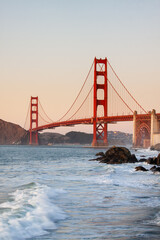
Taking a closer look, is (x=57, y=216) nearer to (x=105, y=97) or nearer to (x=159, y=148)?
(x=159, y=148)

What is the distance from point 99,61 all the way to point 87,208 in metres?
72.2

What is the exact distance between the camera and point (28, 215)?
304 inches

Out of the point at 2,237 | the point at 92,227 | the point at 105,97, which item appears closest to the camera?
the point at 2,237

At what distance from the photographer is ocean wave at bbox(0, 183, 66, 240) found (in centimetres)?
624

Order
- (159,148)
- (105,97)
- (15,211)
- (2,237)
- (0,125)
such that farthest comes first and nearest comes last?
1. (0,125)
2. (105,97)
3. (159,148)
4. (15,211)
5. (2,237)

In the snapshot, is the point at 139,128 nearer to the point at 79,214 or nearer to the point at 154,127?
the point at 154,127

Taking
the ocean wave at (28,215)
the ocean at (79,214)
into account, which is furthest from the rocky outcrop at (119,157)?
the ocean wave at (28,215)

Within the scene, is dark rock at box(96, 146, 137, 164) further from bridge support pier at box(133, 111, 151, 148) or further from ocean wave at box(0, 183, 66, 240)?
bridge support pier at box(133, 111, 151, 148)

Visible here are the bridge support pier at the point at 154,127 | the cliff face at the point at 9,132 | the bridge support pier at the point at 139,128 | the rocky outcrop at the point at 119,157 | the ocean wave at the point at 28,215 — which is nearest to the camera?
the ocean wave at the point at 28,215

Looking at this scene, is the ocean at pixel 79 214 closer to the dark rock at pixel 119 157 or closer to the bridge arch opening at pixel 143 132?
the dark rock at pixel 119 157

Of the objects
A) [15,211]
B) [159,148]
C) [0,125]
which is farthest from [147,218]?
[0,125]

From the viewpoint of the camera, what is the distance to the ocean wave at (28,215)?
6243mm

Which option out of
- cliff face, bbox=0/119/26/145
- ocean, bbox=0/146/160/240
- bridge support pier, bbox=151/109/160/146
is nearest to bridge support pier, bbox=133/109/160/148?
bridge support pier, bbox=151/109/160/146

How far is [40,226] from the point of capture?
6.77m
